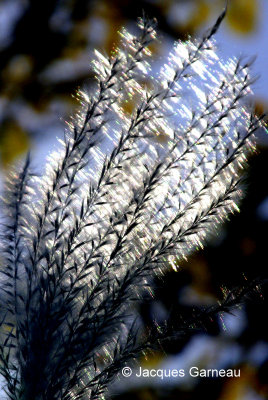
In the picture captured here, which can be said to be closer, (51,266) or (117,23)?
(51,266)

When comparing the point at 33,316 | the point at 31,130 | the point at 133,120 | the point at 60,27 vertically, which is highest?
the point at 60,27

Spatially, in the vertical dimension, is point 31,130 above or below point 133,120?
above

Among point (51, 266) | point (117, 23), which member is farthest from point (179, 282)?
point (117, 23)

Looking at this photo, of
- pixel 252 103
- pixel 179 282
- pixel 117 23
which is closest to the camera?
pixel 252 103

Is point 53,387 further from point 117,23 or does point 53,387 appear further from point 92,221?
point 117,23

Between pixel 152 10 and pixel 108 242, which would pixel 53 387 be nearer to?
pixel 108 242

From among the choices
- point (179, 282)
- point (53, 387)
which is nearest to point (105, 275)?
point (53, 387)

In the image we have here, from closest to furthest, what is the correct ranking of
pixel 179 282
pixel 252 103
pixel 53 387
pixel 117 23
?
pixel 53 387 → pixel 252 103 → pixel 179 282 → pixel 117 23
